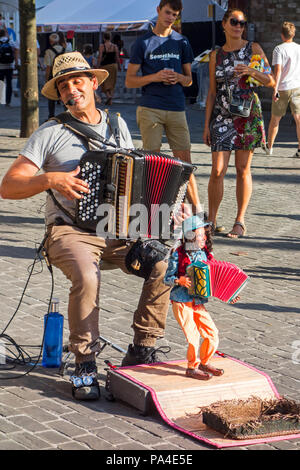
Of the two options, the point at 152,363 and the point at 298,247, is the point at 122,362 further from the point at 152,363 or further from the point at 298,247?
the point at 298,247

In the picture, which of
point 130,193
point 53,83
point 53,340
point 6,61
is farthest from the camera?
point 6,61

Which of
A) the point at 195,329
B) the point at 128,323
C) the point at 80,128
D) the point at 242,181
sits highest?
the point at 80,128

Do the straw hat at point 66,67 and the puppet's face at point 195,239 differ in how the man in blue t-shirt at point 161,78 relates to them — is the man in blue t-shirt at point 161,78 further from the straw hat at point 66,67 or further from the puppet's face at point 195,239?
the puppet's face at point 195,239

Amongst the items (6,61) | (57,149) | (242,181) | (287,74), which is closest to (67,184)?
(57,149)

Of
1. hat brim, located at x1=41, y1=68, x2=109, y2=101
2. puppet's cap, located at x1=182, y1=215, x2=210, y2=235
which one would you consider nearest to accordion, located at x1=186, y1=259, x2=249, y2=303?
puppet's cap, located at x1=182, y1=215, x2=210, y2=235

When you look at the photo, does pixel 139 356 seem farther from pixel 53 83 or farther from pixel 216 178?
pixel 216 178

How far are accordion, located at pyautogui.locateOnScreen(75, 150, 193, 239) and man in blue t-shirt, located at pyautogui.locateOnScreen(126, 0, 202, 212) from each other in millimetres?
3060

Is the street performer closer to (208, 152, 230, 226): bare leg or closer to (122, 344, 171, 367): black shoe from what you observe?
(122, 344, 171, 367): black shoe

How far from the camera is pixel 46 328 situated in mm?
5125

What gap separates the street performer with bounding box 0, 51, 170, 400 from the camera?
15.4ft

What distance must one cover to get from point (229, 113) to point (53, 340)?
12.3 feet

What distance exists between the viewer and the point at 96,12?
26.2m
